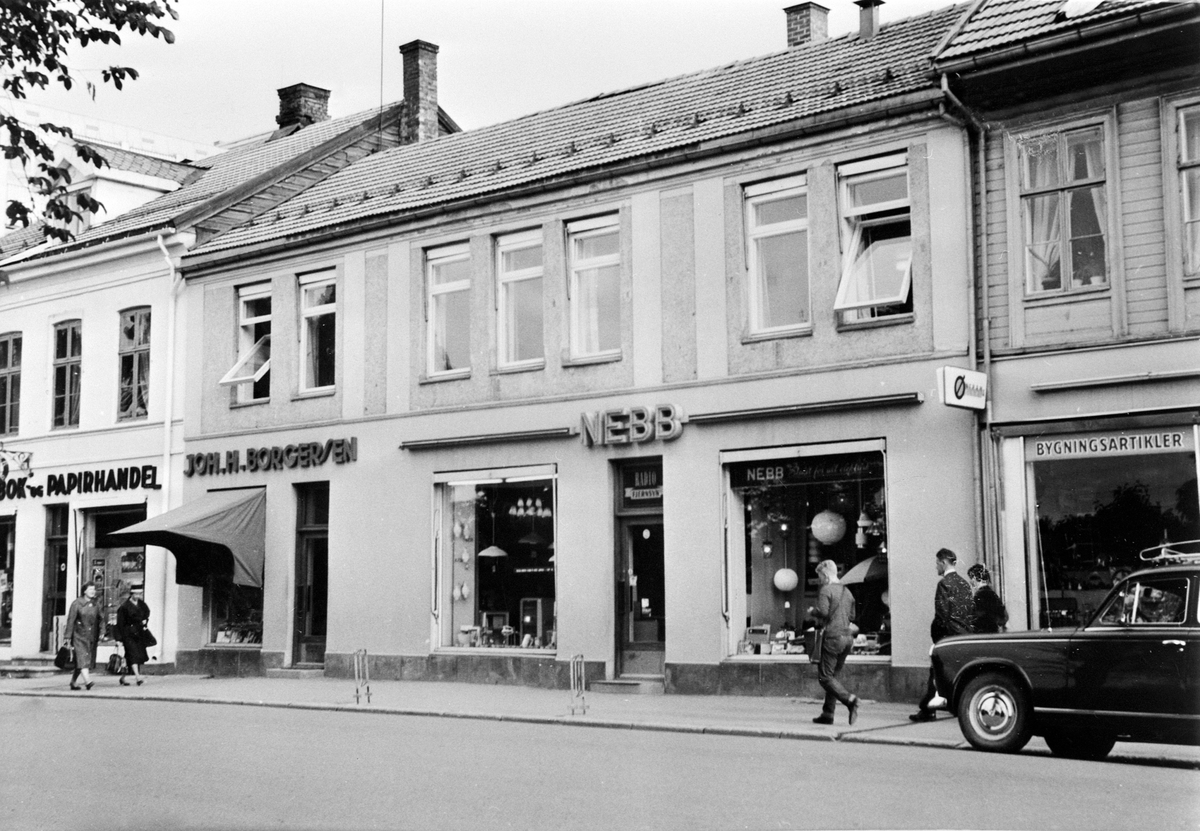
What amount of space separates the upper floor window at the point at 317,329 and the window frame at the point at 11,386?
27.8 ft

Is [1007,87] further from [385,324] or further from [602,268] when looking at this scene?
[385,324]

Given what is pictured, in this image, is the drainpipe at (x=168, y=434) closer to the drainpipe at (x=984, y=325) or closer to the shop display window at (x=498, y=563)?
the shop display window at (x=498, y=563)

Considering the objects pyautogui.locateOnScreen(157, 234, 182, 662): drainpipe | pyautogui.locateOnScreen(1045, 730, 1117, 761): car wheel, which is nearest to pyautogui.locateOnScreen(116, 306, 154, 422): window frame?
pyautogui.locateOnScreen(157, 234, 182, 662): drainpipe

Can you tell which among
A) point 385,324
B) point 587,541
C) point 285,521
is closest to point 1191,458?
point 587,541

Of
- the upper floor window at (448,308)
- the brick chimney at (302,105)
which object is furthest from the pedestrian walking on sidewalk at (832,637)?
the brick chimney at (302,105)

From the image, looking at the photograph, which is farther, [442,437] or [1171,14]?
[442,437]

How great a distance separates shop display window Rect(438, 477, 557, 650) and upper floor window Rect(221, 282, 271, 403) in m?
4.84

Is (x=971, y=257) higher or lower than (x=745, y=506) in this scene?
higher

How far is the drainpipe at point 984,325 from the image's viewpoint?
17000mm

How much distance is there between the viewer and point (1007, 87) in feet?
56.4

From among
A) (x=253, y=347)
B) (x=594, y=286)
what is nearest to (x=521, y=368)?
(x=594, y=286)

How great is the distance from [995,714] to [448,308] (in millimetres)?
12551

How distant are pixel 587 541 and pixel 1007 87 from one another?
8328 millimetres

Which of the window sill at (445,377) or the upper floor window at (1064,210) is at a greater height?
the upper floor window at (1064,210)
